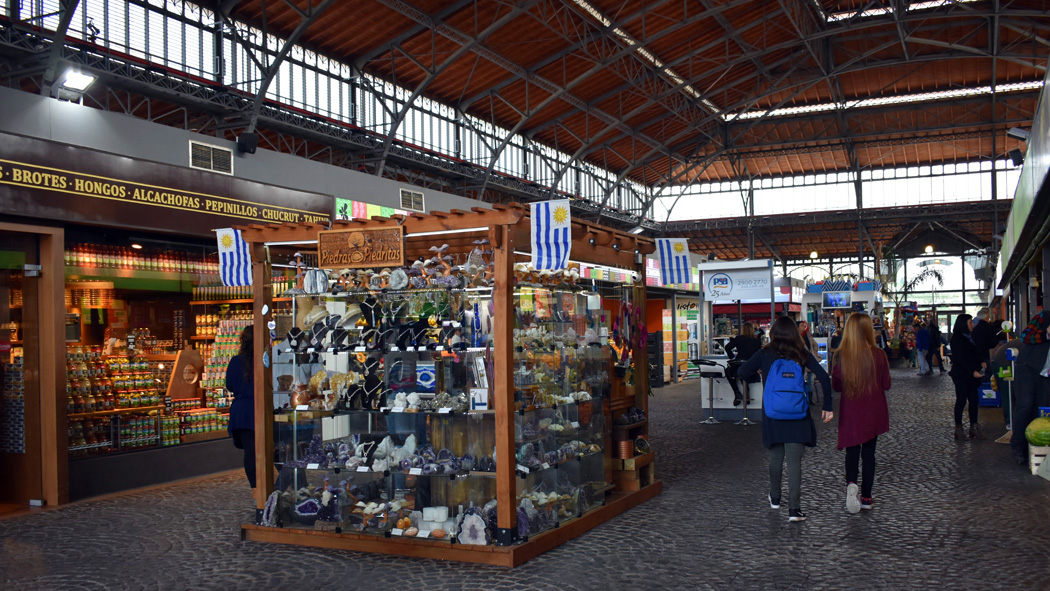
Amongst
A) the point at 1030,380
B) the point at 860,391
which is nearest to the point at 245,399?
the point at 860,391

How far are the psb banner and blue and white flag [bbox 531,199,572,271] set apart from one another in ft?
27.8

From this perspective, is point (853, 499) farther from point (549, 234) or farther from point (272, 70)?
point (272, 70)

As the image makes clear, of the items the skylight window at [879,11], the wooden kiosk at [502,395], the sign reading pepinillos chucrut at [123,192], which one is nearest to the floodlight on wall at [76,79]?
the sign reading pepinillos chucrut at [123,192]

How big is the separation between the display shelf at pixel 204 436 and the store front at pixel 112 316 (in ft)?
0.05

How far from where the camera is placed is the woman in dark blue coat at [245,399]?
6699 mm

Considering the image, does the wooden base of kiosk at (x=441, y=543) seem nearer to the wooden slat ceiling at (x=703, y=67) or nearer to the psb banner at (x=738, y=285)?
the psb banner at (x=738, y=285)

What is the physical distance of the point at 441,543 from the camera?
18.0 feet

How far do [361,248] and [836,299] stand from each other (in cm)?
1903

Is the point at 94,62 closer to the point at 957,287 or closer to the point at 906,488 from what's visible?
the point at 906,488

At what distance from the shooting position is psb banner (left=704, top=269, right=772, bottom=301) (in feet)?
44.4

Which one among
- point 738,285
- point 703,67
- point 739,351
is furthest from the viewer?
point 703,67

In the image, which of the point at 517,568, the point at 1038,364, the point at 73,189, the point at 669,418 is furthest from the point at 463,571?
the point at 669,418

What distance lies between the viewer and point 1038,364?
8.05 m

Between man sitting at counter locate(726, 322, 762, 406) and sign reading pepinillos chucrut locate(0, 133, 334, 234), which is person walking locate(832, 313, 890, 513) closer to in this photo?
man sitting at counter locate(726, 322, 762, 406)
